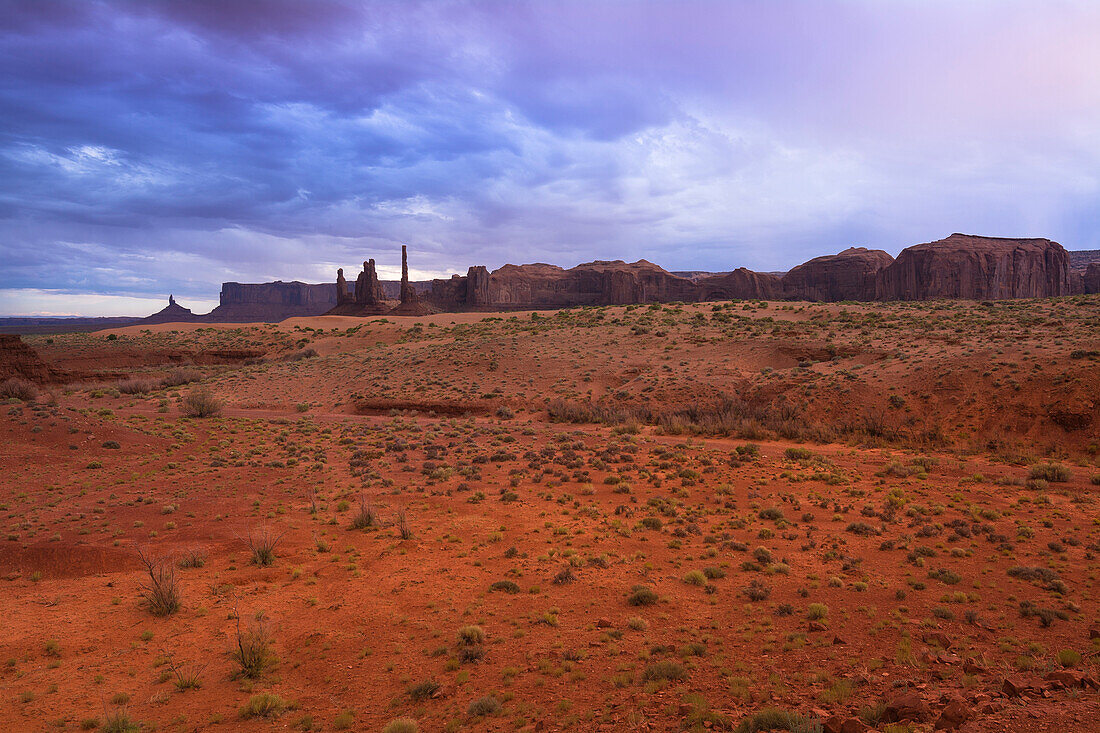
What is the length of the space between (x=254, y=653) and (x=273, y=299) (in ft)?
630

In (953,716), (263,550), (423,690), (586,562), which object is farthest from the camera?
(263,550)

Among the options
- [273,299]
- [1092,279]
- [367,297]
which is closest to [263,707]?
[367,297]

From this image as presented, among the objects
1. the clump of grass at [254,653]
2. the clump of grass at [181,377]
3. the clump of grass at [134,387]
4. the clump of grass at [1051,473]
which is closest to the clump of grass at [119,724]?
the clump of grass at [254,653]

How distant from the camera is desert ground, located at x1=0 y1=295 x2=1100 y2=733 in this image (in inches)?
211

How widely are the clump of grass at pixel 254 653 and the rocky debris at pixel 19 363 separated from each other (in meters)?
26.6

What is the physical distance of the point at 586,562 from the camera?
29.7 feet

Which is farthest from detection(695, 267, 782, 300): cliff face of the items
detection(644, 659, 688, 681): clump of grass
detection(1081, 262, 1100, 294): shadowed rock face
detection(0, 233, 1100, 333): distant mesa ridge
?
detection(644, 659, 688, 681): clump of grass

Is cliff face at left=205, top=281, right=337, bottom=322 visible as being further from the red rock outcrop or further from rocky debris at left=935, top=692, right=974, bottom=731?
rocky debris at left=935, top=692, right=974, bottom=731

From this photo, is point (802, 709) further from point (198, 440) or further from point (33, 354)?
point (33, 354)

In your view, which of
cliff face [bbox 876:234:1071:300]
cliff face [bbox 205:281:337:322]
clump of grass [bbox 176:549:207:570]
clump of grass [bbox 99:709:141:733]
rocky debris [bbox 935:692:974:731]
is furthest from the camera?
cliff face [bbox 205:281:337:322]

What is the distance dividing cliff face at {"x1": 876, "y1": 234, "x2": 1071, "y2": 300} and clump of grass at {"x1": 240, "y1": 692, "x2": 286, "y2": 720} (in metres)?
100

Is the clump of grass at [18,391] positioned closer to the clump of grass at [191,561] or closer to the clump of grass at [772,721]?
the clump of grass at [191,561]

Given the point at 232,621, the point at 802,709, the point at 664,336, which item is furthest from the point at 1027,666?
the point at 664,336

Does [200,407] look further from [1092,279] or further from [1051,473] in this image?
[1092,279]
